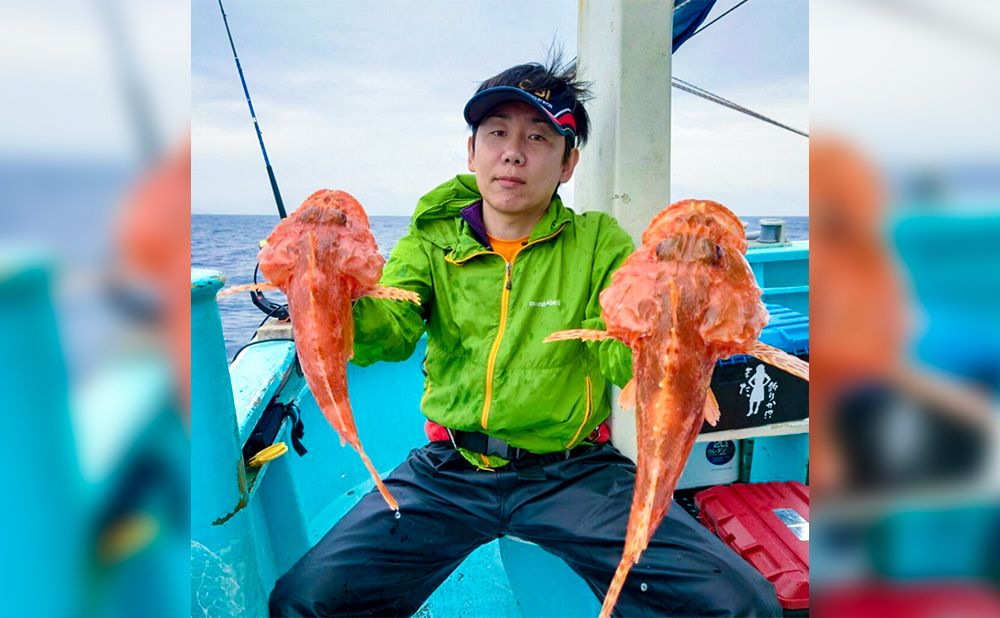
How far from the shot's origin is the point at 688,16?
3088 mm

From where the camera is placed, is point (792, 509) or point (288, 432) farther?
point (288, 432)

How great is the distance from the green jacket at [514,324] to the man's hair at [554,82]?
467 millimetres

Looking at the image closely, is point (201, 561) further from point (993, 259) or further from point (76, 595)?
point (993, 259)

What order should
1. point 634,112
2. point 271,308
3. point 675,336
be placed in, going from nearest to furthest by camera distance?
point 675,336, point 634,112, point 271,308

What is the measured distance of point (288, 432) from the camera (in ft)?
12.0

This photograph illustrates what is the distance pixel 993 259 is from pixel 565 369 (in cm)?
201

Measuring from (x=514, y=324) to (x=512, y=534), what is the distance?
0.87 m

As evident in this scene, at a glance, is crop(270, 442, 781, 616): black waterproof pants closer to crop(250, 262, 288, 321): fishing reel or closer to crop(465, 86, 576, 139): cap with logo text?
crop(465, 86, 576, 139): cap with logo text

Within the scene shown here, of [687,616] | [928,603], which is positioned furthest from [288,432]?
[928,603]

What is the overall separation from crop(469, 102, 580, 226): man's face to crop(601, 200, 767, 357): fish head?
3.49 ft

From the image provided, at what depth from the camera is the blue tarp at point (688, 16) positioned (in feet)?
9.84

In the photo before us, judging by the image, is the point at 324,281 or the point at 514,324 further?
the point at 514,324

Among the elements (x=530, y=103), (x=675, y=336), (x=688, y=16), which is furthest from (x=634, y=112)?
(x=675, y=336)

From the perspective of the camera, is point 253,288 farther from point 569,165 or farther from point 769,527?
point 769,527
